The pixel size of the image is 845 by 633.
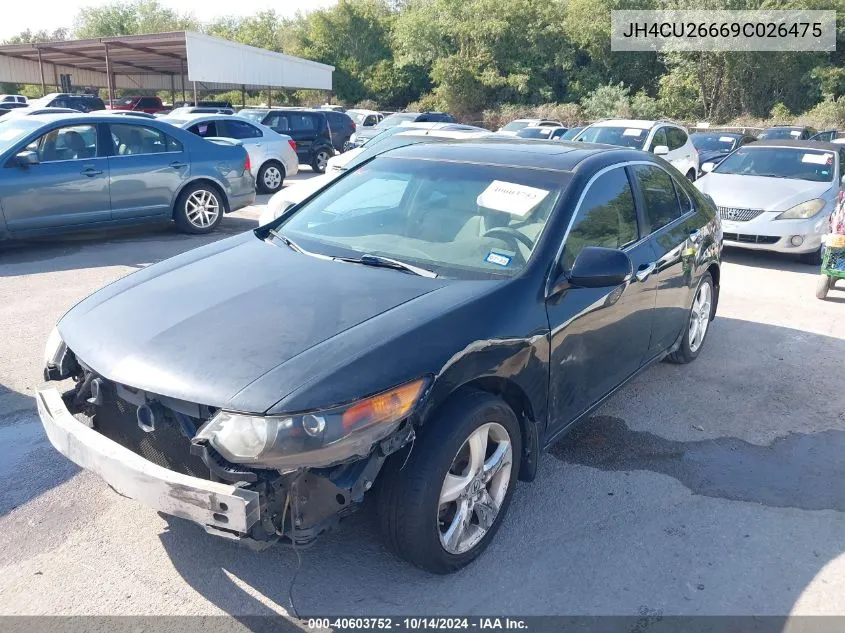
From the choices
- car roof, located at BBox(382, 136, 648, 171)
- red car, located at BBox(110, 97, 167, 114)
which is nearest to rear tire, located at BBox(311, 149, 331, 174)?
car roof, located at BBox(382, 136, 648, 171)

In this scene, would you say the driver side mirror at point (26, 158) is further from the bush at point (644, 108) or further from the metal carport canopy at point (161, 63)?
the bush at point (644, 108)

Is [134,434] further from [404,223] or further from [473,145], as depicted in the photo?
[473,145]

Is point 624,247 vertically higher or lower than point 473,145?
lower

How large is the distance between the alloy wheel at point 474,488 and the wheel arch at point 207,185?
762cm

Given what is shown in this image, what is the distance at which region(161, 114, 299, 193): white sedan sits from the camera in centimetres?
1403

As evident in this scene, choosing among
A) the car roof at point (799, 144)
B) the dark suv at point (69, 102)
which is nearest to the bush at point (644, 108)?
the dark suv at point (69, 102)

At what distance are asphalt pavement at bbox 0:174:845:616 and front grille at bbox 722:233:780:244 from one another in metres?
4.52

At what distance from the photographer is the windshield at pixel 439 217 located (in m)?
3.50

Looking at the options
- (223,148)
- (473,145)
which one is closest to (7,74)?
(223,148)

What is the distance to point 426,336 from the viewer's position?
111 inches

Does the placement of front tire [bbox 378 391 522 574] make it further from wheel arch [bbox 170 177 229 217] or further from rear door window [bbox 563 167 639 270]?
wheel arch [bbox 170 177 229 217]

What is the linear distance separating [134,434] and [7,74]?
43.5 metres

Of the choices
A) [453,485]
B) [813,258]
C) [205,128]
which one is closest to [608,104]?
[205,128]

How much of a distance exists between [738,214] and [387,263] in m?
7.40
